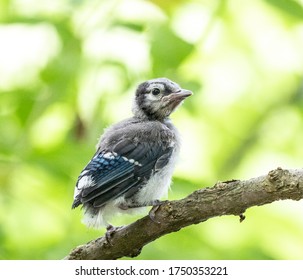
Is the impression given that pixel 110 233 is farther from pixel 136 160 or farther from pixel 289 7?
pixel 289 7

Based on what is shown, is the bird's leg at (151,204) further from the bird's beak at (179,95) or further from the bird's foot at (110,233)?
the bird's beak at (179,95)

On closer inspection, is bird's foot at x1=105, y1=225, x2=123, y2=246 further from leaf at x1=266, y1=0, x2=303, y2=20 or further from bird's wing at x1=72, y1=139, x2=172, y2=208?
leaf at x1=266, y1=0, x2=303, y2=20

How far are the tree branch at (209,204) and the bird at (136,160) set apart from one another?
152mm

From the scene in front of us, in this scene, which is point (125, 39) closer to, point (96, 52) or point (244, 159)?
point (96, 52)

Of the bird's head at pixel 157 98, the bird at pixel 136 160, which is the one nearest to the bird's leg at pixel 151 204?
the bird at pixel 136 160

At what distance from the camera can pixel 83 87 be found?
183 inches

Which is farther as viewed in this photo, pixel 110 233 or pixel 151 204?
pixel 151 204

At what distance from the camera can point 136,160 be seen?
4066 mm

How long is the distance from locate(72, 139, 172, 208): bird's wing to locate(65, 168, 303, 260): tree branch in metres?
A: 0.27

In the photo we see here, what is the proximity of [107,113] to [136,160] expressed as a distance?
560mm

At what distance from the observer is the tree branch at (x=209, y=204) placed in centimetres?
308

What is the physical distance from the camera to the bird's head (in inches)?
173

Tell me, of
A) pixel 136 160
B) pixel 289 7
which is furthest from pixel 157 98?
pixel 289 7
